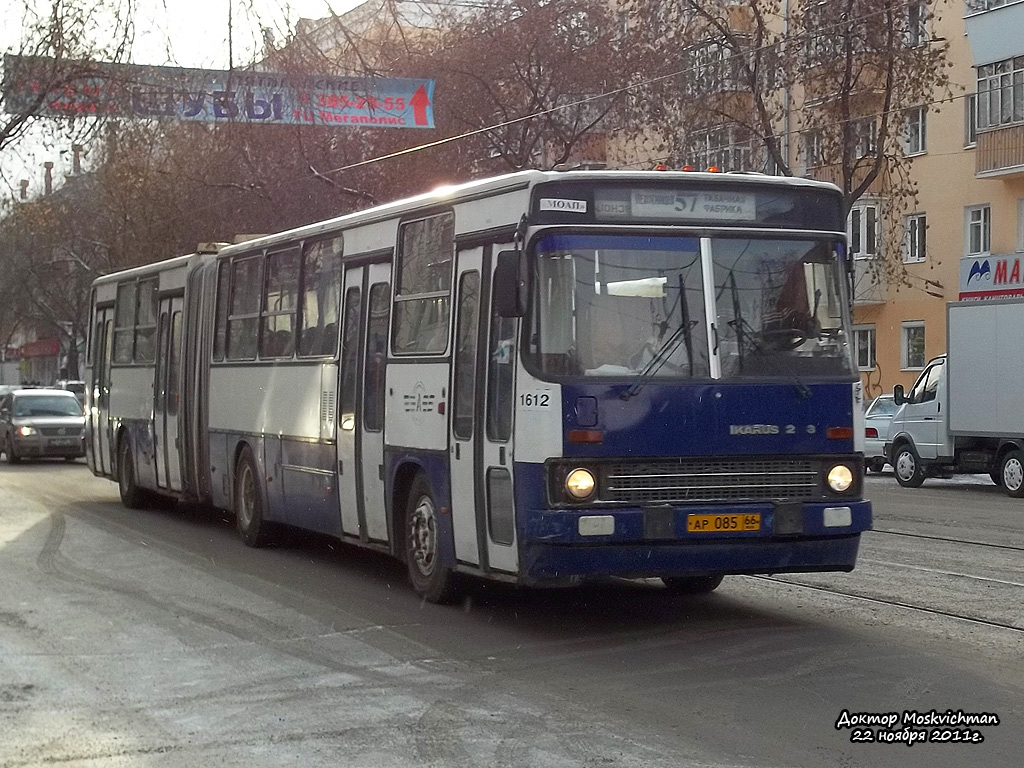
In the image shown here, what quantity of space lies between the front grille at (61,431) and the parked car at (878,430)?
16.4 m

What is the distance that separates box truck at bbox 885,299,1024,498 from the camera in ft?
82.0

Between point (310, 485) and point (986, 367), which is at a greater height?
point (986, 367)

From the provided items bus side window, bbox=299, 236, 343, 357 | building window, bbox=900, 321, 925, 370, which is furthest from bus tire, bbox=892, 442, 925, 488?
building window, bbox=900, 321, 925, 370

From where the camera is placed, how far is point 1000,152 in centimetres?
3969

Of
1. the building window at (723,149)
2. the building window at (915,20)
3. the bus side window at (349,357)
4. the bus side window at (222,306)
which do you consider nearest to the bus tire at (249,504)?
the bus side window at (222,306)

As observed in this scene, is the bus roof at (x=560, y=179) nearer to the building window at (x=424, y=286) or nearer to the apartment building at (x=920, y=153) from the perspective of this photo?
the building window at (x=424, y=286)

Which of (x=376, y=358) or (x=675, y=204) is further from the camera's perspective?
(x=376, y=358)

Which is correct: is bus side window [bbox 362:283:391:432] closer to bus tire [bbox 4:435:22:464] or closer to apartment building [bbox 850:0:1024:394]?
bus tire [bbox 4:435:22:464]

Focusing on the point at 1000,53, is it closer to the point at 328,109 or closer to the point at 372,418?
the point at 328,109

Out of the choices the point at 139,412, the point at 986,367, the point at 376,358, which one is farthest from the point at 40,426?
the point at 376,358

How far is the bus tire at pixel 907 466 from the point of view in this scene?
27.3 metres

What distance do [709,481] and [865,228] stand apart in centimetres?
3836

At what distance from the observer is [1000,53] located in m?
38.3

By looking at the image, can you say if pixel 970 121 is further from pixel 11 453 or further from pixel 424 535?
pixel 424 535
